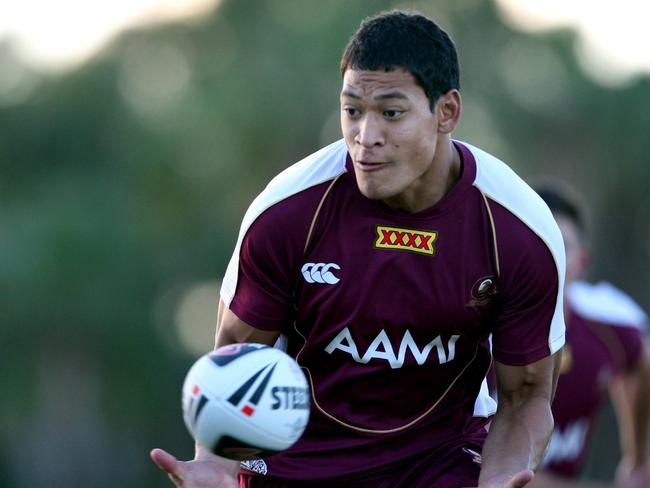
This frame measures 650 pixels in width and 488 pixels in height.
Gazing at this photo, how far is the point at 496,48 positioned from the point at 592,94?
9.66 feet

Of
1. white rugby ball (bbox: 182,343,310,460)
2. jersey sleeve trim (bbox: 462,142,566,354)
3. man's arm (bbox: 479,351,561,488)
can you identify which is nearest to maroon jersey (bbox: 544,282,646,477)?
man's arm (bbox: 479,351,561,488)

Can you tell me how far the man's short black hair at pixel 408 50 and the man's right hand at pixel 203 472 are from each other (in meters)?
1.95

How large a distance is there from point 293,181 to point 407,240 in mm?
605

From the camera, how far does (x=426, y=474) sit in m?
7.25

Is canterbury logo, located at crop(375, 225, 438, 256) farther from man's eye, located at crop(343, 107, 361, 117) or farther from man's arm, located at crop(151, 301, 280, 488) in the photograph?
man's arm, located at crop(151, 301, 280, 488)

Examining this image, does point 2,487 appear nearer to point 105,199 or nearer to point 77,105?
point 105,199

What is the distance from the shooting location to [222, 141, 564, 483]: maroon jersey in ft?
22.6

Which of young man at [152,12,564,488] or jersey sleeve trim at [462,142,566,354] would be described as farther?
jersey sleeve trim at [462,142,566,354]

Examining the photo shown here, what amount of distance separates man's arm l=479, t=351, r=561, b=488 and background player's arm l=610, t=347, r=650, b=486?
4956 millimetres

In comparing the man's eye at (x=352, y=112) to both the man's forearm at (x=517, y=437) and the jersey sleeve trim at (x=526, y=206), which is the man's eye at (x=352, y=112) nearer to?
the jersey sleeve trim at (x=526, y=206)

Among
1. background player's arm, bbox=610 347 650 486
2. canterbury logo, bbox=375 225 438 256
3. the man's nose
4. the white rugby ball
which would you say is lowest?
background player's arm, bbox=610 347 650 486

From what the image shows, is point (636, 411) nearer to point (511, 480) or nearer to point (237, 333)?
point (511, 480)

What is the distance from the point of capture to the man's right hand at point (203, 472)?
676 centimetres

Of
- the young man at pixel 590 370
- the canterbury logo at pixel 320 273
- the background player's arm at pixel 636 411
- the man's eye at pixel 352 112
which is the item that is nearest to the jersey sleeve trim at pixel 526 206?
Result: the man's eye at pixel 352 112
